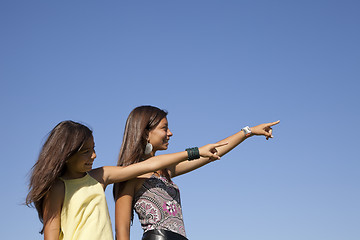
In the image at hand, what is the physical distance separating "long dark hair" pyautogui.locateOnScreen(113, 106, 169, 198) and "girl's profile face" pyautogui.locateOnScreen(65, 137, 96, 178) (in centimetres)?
72

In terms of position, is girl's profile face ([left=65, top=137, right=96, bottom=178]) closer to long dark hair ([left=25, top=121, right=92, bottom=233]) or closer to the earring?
long dark hair ([left=25, top=121, right=92, bottom=233])

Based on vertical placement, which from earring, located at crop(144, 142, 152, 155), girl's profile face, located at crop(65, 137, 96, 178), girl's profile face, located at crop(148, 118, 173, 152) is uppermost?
girl's profile face, located at crop(148, 118, 173, 152)

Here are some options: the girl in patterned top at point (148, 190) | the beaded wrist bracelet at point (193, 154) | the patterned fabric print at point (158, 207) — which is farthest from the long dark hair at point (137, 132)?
the beaded wrist bracelet at point (193, 154)

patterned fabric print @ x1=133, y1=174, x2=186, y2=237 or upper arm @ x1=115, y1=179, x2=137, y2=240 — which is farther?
patterned fabric print @ x1=133, y1=174, x2=186, y2=237

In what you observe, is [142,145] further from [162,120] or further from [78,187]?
[78,187]

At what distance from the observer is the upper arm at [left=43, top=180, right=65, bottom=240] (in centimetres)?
484

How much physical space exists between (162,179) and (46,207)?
1583 mm

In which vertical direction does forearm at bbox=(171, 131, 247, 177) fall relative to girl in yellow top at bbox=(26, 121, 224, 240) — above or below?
above

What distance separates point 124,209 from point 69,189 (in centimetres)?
86

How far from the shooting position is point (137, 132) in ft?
19.5

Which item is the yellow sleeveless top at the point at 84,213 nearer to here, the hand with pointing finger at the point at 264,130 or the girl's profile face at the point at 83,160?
the girl's profile face at the point at 83,160

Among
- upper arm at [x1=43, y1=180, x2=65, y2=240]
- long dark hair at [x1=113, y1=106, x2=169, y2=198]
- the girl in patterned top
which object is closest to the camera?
upper arm at [x1=43, y1=180, x2=65, y2=240]

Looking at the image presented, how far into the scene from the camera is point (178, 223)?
5848 millimetres

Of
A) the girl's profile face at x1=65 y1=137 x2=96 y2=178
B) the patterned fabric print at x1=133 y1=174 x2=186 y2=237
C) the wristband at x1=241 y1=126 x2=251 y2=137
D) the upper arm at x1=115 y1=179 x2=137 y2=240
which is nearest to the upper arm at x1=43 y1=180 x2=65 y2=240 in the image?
the girl's profile face at x1=65 y1=137 x2=96 y2=178
